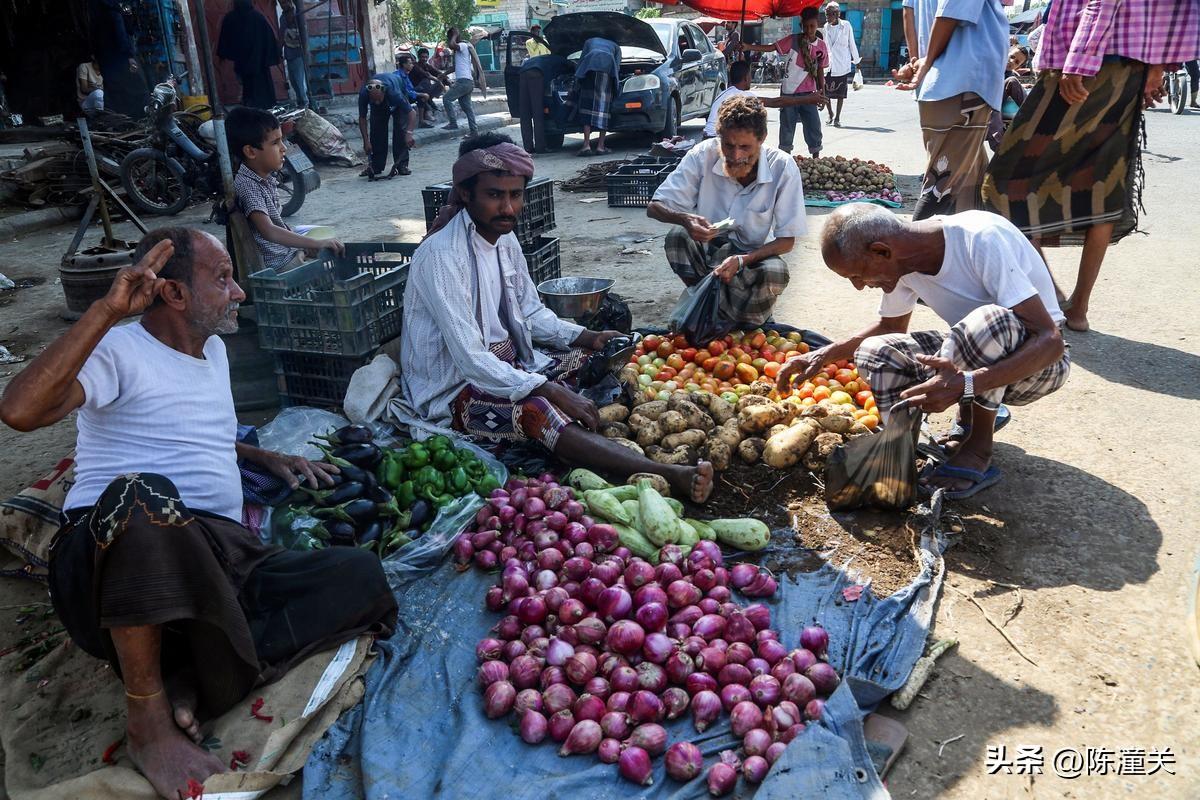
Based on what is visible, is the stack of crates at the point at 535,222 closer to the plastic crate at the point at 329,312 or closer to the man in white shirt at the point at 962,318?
the plastic crate at the point at 329,312

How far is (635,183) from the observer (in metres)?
9.32

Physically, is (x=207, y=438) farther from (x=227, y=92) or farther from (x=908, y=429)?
(x=227, y=92)

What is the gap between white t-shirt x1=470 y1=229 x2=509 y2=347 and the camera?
149 inches

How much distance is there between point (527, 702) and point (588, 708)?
18 cm

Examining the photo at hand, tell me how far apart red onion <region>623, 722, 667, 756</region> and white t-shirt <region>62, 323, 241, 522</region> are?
1.39 metres

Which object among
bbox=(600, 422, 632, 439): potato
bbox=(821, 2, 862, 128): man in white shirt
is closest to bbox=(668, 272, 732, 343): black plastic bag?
bbox=(600, 422, 632, 439): potato

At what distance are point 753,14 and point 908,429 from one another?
1086 centimetres

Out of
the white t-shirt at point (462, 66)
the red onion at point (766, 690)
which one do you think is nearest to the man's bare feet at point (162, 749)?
the red onion at point (766, 690)

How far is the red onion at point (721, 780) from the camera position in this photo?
82.7 inches

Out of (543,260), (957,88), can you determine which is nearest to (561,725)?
(543,260)

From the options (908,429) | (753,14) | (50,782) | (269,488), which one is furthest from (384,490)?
(753,14)

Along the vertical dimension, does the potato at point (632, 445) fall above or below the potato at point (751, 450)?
above

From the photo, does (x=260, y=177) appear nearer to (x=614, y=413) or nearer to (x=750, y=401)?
(x=614, y=413)

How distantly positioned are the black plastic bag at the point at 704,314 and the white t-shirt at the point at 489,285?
4.19ft
